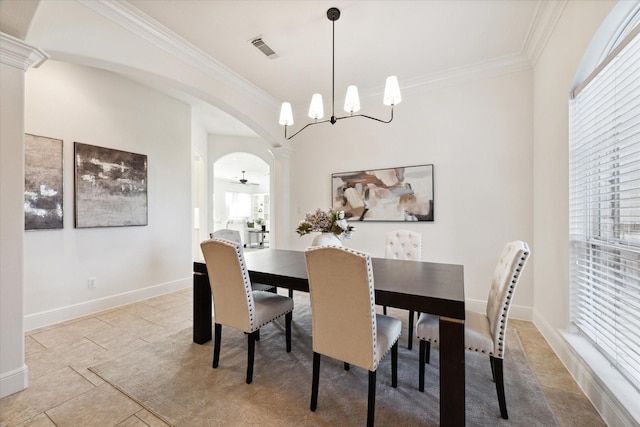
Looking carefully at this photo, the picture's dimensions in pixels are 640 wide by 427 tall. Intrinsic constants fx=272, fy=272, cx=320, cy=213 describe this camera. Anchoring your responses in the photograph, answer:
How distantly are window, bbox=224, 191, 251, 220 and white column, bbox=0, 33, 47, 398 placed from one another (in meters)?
9.68

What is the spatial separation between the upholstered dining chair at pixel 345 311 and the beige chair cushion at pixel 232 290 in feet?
1.83

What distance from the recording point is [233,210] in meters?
A: 11.8

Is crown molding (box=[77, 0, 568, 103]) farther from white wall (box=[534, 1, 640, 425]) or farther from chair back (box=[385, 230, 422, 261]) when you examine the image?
chair back (box=[385, 230, 422, 261])

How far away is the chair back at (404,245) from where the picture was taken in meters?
2.84

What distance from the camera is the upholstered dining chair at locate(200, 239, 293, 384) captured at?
189 centimetres

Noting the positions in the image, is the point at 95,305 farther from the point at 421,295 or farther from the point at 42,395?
the point at 421,295

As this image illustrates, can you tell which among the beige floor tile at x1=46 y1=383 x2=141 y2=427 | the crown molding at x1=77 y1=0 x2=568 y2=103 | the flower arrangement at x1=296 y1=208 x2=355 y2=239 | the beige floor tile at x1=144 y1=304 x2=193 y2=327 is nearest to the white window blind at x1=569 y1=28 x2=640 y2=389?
the crown molding at x1=77 y1=0 x2=568 y2=103

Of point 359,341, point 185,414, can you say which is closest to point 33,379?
point 185,414

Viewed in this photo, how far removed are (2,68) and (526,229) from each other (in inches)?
183

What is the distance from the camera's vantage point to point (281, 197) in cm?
452

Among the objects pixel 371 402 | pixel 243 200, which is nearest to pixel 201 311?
pixel 371 402

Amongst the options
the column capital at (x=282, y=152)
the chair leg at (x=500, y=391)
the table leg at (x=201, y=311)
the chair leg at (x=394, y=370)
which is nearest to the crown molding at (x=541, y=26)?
the chair leg at (x=500, y=391)

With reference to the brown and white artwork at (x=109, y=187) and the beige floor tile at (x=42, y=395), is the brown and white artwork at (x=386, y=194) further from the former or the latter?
the beige floor tile at (x=42, y=395)

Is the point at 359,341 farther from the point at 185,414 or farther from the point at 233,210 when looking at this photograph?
the point at 233,210
